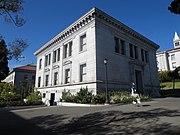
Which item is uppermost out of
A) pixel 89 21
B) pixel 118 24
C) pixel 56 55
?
pixel 118 24

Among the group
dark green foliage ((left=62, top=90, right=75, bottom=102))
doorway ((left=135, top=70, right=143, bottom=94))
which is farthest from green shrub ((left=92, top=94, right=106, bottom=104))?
doorway ((left=135, top=70, right=143, bottom=94))

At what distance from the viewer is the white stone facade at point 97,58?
17531 mm

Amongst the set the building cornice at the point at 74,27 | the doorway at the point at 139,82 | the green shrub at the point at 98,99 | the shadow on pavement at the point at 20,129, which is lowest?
the shadow on pavement at the point at 20,129

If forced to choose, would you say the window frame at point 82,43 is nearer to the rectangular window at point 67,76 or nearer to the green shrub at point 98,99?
the rectangular window at point 67,76

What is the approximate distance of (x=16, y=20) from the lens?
946 cm

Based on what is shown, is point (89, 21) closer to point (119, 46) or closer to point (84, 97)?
point (119, 46)

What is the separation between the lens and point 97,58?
55.5 ft

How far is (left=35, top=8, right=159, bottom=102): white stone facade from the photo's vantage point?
1753 centimetres

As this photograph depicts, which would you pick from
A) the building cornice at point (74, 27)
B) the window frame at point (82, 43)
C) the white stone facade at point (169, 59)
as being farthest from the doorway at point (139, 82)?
the white stone facade at point (169, 59)

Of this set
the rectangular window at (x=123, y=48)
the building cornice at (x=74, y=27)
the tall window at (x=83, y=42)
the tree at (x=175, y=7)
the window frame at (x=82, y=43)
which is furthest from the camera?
the rectangular window at (x=123, y=48)

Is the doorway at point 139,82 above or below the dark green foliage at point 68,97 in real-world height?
above

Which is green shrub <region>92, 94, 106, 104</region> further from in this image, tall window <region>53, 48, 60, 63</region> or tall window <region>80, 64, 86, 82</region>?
tall window <region>53, 48, 60, 63</region>

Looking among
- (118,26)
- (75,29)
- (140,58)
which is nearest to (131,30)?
(118,26)

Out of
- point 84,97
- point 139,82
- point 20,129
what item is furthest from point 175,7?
point 139,82
